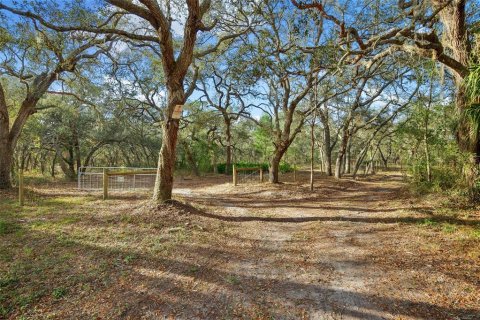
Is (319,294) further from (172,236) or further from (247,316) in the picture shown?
(172,236)

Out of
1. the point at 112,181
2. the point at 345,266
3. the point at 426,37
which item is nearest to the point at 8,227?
the point at 345,266

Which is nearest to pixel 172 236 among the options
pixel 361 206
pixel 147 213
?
pixel 147 213

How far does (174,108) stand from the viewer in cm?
602

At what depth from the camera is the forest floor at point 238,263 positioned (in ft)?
8.77

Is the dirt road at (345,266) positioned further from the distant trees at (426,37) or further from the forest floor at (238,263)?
the distant trees at (426,37)

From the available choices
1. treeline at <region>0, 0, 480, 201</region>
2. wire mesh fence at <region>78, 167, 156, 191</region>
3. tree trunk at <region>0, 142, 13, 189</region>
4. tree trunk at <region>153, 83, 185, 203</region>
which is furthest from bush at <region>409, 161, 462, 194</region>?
tree trunk at <region>0, 142, 13, 189</region>

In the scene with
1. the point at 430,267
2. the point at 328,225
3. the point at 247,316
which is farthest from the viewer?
the point at 328,225

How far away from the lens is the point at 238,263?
3861mm

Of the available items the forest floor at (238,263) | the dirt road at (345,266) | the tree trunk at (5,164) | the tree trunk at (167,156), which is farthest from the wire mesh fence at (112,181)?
the dirt road at (345,266)

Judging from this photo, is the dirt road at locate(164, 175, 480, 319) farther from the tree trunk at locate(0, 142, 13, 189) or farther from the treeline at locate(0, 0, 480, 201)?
the tree trunk at locate(0, 142, 13, 189)

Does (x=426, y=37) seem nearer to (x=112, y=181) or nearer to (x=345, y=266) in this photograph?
(x=345, y=266)

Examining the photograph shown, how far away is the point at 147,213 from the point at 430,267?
490cm

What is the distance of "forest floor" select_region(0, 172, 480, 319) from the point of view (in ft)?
8.77

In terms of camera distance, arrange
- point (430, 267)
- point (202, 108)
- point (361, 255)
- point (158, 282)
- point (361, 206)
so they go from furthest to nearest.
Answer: point (202, 108)
point (361, 206)
point (361, 255)
point (430, 267)
point (158, 282)
